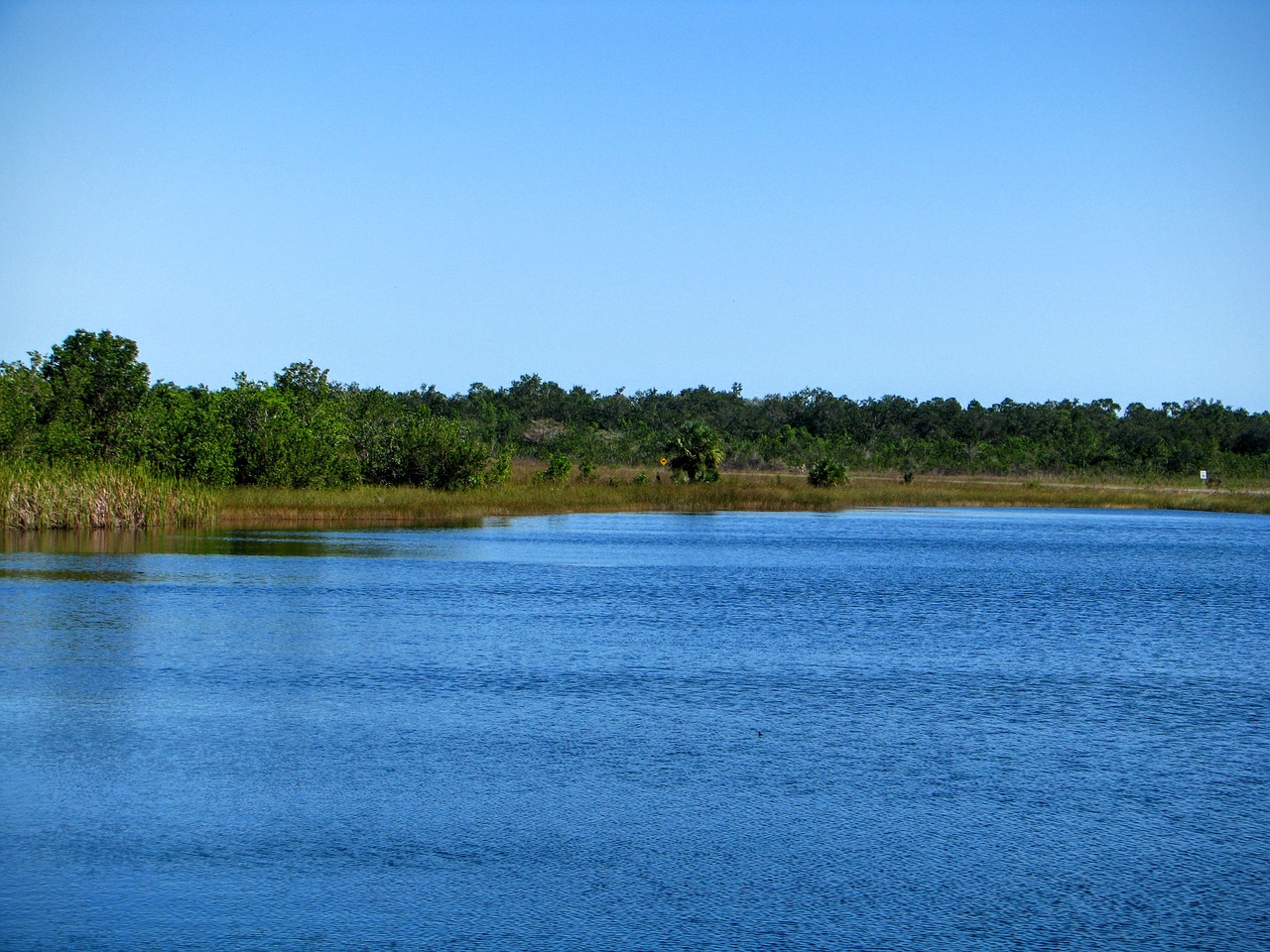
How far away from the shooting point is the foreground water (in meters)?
8.34

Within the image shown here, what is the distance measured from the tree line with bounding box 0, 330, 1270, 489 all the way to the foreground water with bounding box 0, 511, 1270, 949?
28.8 metres

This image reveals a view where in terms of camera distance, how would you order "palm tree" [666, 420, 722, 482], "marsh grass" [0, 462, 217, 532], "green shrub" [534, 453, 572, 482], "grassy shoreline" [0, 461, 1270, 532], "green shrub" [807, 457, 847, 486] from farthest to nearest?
"green shrub" [807, 457, 847, 486] < "palm tree" [666, 420, 722, 482] < "green shrub" [534, 453, 572, 482] < "grassy shoreline" [0, 461, 1270, 532] < "marsh grass" [0, 462, 217, 532]

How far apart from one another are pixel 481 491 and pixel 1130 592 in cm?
3842

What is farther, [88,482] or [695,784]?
[88,482]

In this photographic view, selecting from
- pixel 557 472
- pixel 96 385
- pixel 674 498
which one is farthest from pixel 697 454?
pixel 96 385

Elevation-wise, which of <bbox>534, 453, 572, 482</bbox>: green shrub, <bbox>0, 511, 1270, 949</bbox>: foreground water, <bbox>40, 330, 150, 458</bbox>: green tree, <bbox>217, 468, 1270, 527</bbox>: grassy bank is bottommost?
<bbox>0, 511, 1270, 949</bbox>: foreground water

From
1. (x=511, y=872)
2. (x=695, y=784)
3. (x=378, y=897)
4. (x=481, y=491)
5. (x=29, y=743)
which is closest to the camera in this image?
(x=378, y=897)

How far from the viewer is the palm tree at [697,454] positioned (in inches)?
2916

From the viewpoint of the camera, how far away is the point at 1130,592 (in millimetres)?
30469

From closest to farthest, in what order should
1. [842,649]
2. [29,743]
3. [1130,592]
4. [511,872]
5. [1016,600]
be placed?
[511,872], [29,743], [842,649], [1016,600], [1130,592]

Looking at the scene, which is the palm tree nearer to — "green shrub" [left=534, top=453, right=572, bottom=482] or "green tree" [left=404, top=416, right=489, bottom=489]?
"green shrub" [left=534, top=453, right=572, bottom=482]

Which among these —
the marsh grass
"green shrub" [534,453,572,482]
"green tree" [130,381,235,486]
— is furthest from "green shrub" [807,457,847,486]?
the marsh grass

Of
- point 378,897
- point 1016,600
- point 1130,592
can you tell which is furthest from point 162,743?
point 1130,592

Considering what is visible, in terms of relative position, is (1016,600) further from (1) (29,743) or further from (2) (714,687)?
(1) (29,743)
